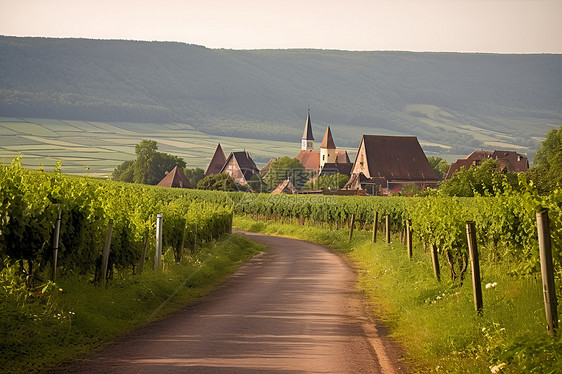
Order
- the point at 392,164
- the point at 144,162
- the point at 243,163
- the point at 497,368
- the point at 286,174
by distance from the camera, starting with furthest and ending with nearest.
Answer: the point at 243,163, the point at 286,174, the point at 144,162, the point at 392,164, the point at 497,368

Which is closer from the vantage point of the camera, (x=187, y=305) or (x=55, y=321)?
(x=55, y=321)

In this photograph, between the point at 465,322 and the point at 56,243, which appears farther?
the point at 56,243

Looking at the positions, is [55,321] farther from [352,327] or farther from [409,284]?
[409,284]

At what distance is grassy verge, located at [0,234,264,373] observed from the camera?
9977 millimetres

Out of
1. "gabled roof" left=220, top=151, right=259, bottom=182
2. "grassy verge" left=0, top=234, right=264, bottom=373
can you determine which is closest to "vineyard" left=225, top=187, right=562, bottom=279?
"grassy verge" left=0, top=234, right=264, bottom=373

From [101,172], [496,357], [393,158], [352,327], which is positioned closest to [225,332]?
[352,327]

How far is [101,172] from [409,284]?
16605cm

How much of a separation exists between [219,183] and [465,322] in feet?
331

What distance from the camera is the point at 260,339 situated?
11586 mm

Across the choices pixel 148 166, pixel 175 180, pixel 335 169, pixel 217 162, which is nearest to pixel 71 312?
pixel 175 180

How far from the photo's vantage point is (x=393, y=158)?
14925 cm

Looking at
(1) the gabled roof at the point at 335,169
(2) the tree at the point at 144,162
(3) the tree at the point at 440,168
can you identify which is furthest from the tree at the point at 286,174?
(3) the tree at the point at 440,168

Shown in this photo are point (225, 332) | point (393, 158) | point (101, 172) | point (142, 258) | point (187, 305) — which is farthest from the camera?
point (101, 172)

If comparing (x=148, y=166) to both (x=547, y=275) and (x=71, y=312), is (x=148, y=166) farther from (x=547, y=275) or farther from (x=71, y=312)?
(x=547, y=275)
